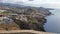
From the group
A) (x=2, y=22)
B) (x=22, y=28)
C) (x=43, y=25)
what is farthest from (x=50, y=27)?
(x=2, y=22)

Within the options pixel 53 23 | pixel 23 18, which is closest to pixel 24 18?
pixel 23 18

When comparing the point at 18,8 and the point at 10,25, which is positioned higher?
the point at 18,8

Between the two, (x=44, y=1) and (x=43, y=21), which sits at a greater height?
(x=44, y=1)

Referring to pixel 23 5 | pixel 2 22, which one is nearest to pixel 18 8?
pixel 23 5

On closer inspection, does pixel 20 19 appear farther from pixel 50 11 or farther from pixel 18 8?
pixel 50 11

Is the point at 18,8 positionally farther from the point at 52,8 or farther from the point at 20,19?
the point at 52,8

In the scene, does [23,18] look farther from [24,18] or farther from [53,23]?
[53,23]
